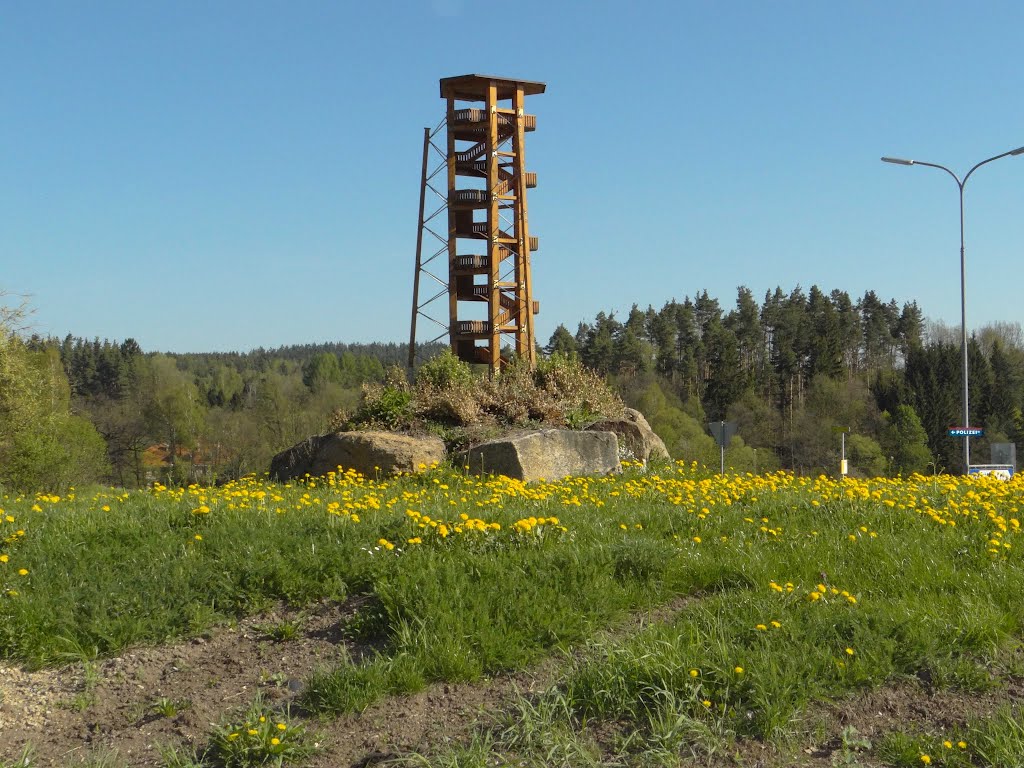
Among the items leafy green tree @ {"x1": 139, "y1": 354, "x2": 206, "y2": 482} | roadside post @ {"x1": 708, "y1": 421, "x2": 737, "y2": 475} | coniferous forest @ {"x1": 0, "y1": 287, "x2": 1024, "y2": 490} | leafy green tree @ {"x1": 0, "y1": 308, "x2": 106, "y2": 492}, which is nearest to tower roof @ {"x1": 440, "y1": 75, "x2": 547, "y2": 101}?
roadside post @ {"x1": 708, "y1": 421, "x2": 737, "y2": 475}

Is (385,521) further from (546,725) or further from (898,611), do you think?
(898,611)

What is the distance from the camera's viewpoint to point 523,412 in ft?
40.7

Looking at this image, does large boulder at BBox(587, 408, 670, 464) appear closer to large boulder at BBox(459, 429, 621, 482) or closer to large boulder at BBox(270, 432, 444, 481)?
large boulder at BBox(459, 429, 621, 482)

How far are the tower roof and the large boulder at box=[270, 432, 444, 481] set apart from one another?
25.6 feet

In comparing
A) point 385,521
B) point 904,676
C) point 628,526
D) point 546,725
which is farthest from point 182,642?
point 904,676

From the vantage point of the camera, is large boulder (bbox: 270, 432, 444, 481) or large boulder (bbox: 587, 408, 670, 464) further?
large boulder (bbox: 587, 408, 670, 464)

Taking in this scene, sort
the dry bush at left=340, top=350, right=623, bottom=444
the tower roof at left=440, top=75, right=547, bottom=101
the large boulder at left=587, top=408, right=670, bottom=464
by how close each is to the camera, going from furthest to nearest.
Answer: the tower roof at left=440, top=75, right=547, bottom=101, the large boulder at left=587, top=408, right=670, bottom=464, the dry bush at left=340, top=350, right=623, bottom=444

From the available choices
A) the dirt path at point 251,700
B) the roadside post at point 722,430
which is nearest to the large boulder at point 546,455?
the dirt path at point 251,700

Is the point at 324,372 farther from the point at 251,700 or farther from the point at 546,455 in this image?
the point at 251,700

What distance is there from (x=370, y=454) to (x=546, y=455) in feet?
7.41

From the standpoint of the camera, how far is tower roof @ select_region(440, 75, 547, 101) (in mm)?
16438

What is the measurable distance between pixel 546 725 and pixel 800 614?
163cm

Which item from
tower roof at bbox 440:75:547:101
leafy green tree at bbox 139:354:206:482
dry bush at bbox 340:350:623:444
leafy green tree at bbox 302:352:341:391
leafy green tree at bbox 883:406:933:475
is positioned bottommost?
leafy green tree at bbox 883:406:933:475

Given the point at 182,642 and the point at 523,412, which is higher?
the point at 523,412
